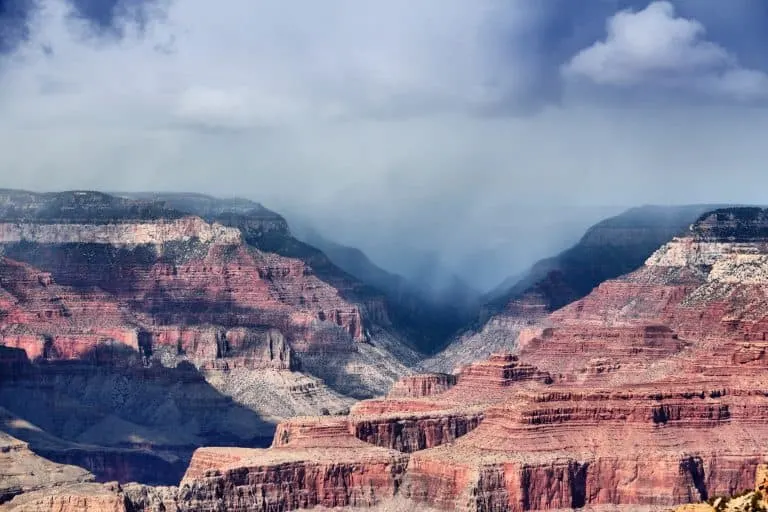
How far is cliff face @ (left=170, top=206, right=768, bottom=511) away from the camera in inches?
4683

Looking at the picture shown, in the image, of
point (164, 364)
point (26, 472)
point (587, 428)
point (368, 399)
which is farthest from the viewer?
point (164, 364)

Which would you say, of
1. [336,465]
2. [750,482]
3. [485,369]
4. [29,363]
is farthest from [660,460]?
[29,363]

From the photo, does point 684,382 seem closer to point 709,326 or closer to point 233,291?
point 709,326

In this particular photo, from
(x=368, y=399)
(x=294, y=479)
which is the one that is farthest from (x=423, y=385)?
(x=294, y=479)

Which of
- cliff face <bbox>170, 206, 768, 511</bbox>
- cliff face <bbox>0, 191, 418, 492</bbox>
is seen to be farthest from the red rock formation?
cliff face <bbox>0, 191, 418, 492</bbox>

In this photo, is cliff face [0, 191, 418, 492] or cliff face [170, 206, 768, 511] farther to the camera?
cliff face [0, 191, 418, 492]

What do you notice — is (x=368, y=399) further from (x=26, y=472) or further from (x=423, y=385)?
(x=26, y=472)

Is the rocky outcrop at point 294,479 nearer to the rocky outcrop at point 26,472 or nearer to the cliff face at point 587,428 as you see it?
the cliff face at point 587,428

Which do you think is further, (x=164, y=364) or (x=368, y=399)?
(x=164, y=364)

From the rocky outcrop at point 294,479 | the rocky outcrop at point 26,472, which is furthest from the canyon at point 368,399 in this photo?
the rocky outcrop at point 26,472

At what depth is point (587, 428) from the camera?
12556 centimetres

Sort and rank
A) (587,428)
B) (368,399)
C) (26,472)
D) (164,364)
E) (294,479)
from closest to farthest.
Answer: (294,479) → (587,428) → (26,472) → (368,399) → (164,364)

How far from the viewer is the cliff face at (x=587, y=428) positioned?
11894 centimetres

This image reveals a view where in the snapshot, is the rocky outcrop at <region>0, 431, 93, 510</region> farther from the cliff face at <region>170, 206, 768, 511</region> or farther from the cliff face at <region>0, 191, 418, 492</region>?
the cliff face at <region>0, 191, 418, 492</region>
